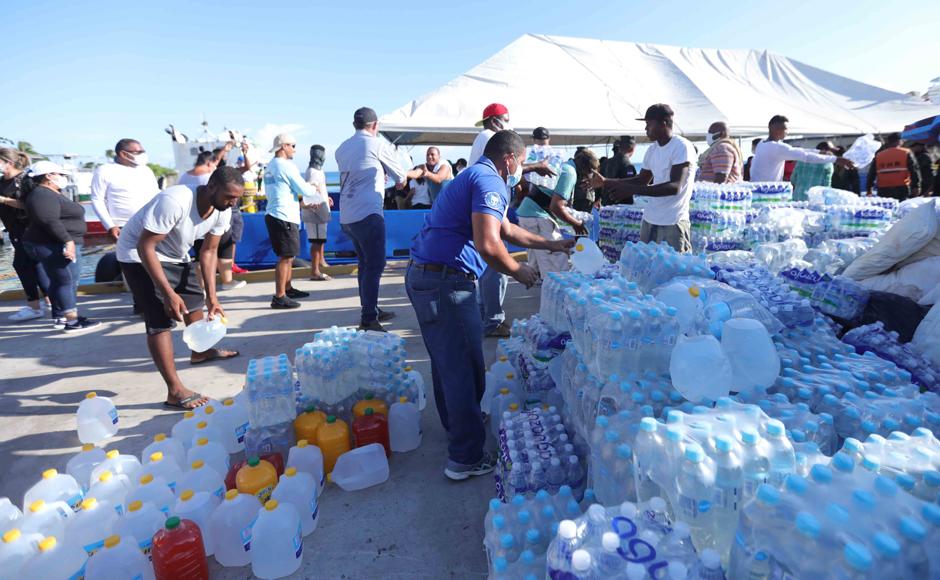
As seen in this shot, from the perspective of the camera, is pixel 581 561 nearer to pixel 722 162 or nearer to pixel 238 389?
pixel 238 389

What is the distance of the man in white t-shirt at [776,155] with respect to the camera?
631 cm

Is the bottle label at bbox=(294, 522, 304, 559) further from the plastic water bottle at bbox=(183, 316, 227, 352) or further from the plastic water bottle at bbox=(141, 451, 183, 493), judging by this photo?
the plastic water bottle at bbox=(183, 316, 227, 352)

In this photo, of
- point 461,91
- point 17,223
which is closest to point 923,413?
point 17,223

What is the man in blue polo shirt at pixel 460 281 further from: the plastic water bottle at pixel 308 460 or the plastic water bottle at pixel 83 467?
the plastic water bottle at pixel 83 467

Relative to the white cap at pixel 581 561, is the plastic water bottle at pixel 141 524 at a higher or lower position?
lower

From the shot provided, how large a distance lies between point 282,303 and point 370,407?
3.88 meters

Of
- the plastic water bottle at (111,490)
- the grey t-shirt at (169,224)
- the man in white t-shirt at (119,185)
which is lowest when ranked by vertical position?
the plastic water bottle at (111,490)

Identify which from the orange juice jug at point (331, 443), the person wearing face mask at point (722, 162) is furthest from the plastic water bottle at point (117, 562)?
the person wearing face mask at point (722, 162)

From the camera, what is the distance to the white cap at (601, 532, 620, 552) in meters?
1.27

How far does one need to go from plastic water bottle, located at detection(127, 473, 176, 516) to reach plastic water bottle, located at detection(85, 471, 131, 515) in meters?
0.06

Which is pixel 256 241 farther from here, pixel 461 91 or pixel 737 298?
pixel 737 298

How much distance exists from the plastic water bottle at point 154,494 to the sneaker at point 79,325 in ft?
15.4

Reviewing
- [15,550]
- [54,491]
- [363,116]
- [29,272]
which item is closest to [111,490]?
[54,491]

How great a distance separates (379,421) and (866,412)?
2528mm
